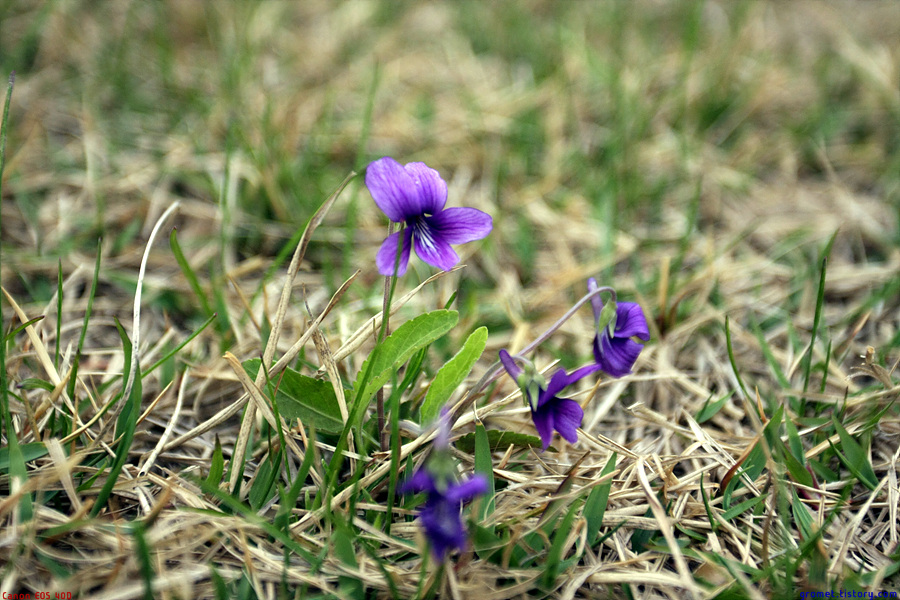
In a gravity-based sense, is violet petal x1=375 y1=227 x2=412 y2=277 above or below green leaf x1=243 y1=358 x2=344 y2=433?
above

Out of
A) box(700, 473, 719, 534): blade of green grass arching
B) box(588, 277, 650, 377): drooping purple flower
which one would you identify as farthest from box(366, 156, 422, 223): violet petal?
box(700, 473, 719, 534): blade of green grass arching

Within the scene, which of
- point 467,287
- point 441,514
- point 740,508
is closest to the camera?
point 441,514

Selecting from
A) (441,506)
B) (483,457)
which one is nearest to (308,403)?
(483,457)

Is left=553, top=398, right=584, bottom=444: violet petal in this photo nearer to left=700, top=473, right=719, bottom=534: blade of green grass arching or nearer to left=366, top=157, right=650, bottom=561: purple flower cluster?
left=366, top=157, right=650, bottom=561: purple flower cluster

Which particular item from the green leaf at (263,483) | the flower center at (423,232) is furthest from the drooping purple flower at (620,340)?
the green leaf at (263,483)

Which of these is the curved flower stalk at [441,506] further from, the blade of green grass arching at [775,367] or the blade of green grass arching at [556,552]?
the blade of green grass arching at [775,367]

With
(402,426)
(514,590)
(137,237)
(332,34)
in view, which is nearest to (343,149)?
(137,237)

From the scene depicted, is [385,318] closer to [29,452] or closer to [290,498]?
[290,498]
